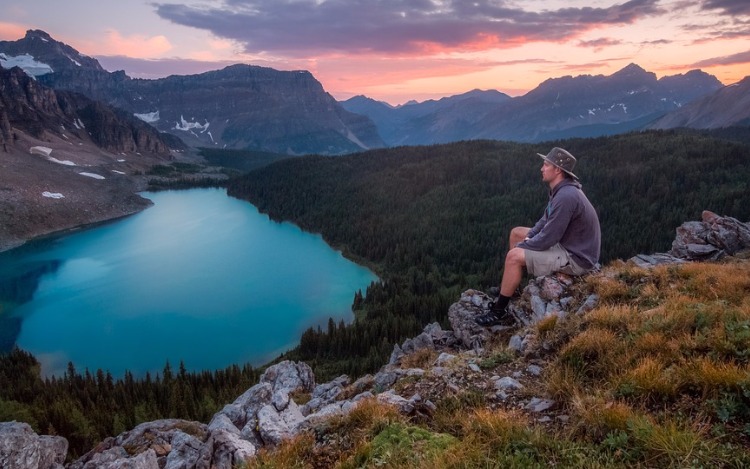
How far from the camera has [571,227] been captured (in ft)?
→ 37.6

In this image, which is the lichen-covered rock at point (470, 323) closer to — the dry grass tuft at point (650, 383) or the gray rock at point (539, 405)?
the gray rock at point (539, 405)

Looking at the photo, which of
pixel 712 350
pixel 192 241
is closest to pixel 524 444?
pixel 712 350

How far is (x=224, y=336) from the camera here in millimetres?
54094

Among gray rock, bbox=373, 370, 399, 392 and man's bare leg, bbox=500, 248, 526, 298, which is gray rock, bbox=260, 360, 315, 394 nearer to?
gray rock, bbox=373, 370, 399, 392

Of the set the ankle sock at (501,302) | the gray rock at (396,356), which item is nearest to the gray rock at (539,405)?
the ankle sock at (501,302)

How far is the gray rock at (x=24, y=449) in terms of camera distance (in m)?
9.30

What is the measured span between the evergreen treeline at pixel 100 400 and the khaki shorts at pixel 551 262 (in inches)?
1134

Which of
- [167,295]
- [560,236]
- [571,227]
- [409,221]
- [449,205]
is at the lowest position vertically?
[167,295]

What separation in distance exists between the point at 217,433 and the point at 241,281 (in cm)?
6854

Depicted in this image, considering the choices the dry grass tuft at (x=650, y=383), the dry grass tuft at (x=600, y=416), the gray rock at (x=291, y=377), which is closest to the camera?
the dry grass tuft at (x=600, y=416)

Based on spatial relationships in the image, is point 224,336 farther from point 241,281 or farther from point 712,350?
point 712,350

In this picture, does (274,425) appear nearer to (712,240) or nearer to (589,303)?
(589,303)

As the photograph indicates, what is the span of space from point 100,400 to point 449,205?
104 metres

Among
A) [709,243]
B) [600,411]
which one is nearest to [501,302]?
[600,411]
